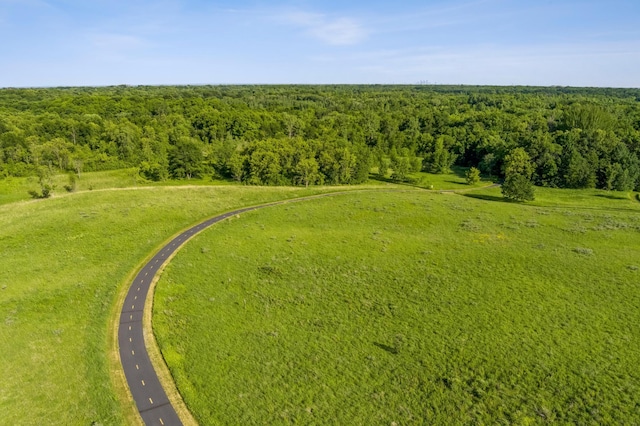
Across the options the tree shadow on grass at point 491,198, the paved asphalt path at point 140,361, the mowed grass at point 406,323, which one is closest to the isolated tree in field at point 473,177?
the tree shadow on grass at point 491,198

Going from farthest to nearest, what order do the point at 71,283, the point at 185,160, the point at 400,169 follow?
the point at 400,169
the point at 185,160
the point at 71,283

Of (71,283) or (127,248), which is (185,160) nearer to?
(127,248)

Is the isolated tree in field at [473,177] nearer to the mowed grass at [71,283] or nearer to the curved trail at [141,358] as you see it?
the mowed grass at [71,283]

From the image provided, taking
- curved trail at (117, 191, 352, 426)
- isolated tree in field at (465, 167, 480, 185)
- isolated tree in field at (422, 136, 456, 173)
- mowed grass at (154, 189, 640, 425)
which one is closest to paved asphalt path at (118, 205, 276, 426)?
curved trail at (117, 191, 352, 426)

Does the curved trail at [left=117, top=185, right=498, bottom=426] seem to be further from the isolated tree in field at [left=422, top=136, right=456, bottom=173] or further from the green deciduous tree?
the isolated tree in field at [left=422, top=136, right=456, bottom=173]

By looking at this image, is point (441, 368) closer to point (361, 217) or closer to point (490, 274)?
point (490, 274)

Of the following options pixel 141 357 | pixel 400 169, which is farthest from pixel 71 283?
pixel 400 169
